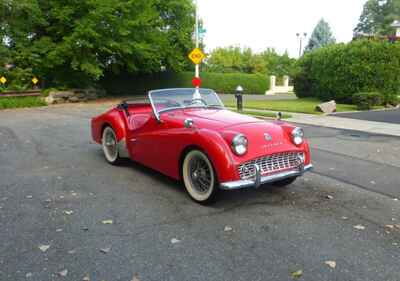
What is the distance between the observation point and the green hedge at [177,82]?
1386 inches

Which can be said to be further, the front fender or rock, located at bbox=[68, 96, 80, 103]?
rock, located at bbox=[68, 96, 80, 103]

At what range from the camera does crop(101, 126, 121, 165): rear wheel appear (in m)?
6.12

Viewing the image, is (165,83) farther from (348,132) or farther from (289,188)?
(289,188)

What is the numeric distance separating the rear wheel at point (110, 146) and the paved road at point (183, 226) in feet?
0.58

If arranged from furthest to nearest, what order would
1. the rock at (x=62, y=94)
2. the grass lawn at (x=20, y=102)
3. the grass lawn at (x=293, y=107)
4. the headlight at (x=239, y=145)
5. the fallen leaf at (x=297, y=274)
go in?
the rock at (x=62, y=94), the grass lawn at (x=20, y=102), the grass lawn at (x=293, y=107), the headlight at (x=239, y=145), the fallen leaf at (x=297, y=274)

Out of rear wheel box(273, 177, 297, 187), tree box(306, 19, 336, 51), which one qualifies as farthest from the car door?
tree box(306, 19, 336, 51)

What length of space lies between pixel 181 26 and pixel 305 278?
3156 centimetres

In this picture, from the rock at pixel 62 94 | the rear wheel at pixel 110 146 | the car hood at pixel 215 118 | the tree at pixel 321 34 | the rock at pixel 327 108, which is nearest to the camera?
the car hood at pixel 215 118

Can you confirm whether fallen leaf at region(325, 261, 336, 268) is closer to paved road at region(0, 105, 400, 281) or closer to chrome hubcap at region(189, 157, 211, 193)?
paved road at region(0, 105, 400, 281)

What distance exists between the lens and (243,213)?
4.02 meters

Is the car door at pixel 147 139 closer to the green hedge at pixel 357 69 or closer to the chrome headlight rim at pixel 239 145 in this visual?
the chrome headlight rim at pixel 239 145

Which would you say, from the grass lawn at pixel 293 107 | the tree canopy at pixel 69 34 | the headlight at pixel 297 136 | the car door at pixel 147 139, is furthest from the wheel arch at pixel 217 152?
the tree canopy at pixel 69 34

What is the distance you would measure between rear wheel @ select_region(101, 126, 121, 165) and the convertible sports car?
286 mm

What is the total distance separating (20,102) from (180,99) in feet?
57.0
